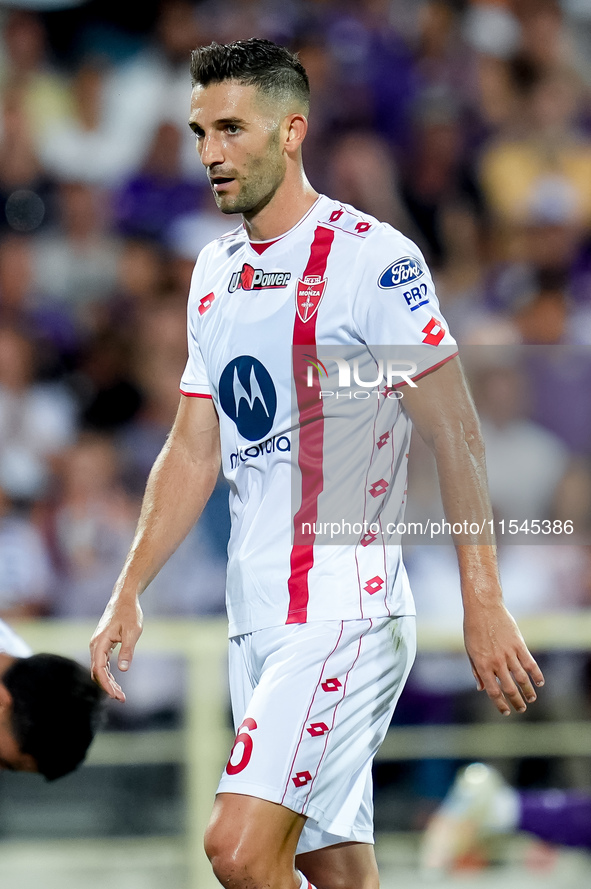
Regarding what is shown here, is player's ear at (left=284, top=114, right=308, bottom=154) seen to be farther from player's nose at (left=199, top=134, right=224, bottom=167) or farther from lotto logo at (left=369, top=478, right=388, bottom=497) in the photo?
lotto logo at (left=369, top=478, right=388, bottom=497)

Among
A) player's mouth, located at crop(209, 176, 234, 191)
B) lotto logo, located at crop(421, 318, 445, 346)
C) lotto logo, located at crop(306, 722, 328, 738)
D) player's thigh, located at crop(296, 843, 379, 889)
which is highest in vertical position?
player's mouth, located at crop(209, 176, 234, 191)

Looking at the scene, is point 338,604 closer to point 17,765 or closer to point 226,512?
point 17,765

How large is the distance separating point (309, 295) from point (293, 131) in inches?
16.9

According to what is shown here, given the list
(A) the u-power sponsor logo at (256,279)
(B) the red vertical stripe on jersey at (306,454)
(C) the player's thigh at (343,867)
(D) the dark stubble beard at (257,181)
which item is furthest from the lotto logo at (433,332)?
(C) the player's thigh at (343,867)

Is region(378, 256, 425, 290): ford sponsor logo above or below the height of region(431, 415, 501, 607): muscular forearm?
above

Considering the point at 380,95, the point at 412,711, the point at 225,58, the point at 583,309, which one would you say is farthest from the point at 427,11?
the point at 225,58

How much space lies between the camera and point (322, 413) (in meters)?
2.84

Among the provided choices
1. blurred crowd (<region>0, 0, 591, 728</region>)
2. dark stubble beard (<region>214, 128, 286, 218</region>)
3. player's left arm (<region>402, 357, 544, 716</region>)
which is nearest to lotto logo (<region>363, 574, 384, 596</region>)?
player's left arm (<region>402, 357, 544, 716</region>)

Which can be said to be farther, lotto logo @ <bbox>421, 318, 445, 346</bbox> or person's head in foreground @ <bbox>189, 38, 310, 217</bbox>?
person's head in foreground @ <bbox>189, 38, 310, 217</bbox>

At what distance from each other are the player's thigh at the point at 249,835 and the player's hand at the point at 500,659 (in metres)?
0.54

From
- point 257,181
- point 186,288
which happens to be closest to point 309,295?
point 257,181

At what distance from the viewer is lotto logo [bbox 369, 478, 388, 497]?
2.84m

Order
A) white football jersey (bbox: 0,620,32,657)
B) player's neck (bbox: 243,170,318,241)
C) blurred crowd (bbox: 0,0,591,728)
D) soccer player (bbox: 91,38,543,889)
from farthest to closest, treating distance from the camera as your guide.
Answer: blurred crowd (bbox: 0,0,591,728)
white football jersey (bbox: 0,620,32,657)
player's neck (bbox: 243,170,318,241)
soccer player (bbox: 91,38,543,889)

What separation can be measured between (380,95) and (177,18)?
1.51 metres
